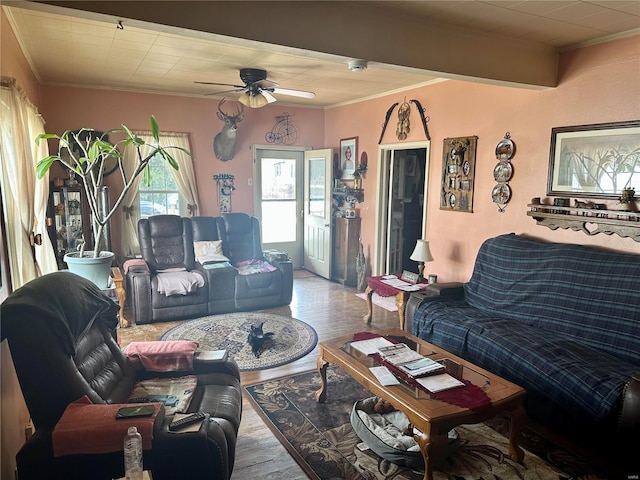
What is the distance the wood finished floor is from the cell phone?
0.74 m

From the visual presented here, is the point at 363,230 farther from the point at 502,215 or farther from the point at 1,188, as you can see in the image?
the point at 1,188

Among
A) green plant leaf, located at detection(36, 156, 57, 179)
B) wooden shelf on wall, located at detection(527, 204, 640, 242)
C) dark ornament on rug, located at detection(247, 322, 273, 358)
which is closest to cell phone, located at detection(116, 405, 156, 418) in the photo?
green plant leaf, located at detection(36, 156, 57, 179)

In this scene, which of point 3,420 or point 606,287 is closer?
point 3,420

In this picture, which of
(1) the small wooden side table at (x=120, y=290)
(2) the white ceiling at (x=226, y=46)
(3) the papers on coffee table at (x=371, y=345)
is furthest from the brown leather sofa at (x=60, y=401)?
(1) the small wooden side table at (x=120, y=290)

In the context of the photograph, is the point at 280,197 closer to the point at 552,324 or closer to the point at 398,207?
the point at 398,207

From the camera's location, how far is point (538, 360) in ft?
8.85

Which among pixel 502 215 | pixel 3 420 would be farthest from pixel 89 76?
pixel 502 215

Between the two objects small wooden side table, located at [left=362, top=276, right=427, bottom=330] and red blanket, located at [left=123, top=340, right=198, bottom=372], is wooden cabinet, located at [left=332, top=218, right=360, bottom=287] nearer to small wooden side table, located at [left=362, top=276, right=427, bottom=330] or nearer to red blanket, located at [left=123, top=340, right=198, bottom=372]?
small wooden side table, located at [left=362, top=276, right=427, bottom=330]

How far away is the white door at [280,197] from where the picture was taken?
6.41m

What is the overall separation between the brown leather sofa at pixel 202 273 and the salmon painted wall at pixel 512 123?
180 centimetres

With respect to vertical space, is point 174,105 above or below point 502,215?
above

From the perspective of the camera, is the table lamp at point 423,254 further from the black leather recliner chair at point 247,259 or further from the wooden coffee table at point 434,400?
the wooden coffee table at point 434,400

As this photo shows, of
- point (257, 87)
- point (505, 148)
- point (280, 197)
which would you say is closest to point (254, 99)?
point (257, 87)

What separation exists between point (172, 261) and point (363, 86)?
2.99m
